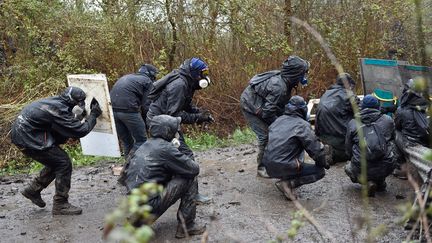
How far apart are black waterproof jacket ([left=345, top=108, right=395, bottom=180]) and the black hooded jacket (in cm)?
100

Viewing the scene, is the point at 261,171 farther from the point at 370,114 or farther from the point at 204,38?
the point at 204,38

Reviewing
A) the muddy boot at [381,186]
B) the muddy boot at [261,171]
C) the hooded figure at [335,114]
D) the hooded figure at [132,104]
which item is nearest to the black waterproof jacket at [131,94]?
the hooded figure at [132,104]

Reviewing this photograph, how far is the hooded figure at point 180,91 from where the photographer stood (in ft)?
23.5

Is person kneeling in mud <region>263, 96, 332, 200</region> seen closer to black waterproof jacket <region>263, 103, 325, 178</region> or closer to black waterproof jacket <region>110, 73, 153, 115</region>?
black waterproof jacket <region>263, 103, 325, 178</region>

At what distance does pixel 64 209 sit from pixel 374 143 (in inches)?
A: 155

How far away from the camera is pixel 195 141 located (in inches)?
483

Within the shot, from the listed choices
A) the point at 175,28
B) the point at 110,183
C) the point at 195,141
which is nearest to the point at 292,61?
the point at 110,183

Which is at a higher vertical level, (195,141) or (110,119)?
(110,119)

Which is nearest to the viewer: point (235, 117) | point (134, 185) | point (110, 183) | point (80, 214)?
point (134, 185)

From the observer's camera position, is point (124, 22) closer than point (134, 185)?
No

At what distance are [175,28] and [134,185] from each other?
349 inches

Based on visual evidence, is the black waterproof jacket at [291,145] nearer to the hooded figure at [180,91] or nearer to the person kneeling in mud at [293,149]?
the person kneeling in mud at [293,149]

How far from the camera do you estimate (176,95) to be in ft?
23.4

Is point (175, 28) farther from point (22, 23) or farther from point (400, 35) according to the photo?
point (400, 35)
